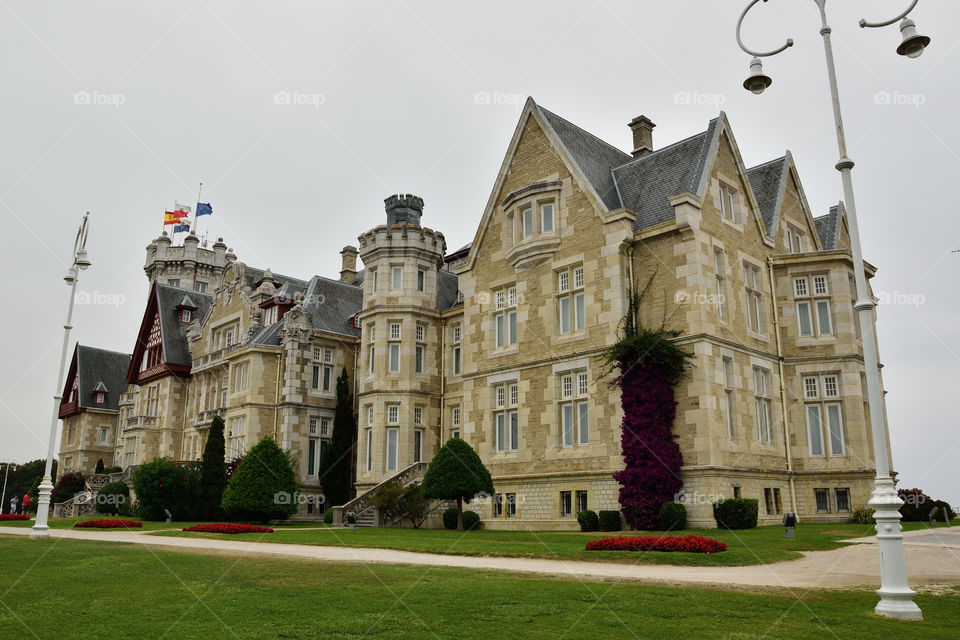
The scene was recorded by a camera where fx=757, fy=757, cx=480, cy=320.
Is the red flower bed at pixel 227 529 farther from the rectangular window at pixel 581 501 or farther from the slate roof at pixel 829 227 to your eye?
the slate roof at pixel 829 227

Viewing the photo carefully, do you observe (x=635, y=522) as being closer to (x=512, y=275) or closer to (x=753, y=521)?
(x=753, y=521)

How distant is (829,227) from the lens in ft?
120

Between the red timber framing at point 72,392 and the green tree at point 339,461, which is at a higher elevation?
the red timber framing at point 72,392

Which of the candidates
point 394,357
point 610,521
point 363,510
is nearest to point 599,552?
point 610,521

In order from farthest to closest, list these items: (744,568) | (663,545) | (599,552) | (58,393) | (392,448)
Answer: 1. (392,448)
2. (58,393)
3. (663,545)
4. (599,552)
5. (744,568)

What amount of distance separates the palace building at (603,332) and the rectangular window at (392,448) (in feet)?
0.23

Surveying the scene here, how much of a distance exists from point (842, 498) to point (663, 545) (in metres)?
14.1

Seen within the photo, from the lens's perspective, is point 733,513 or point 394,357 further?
point 394,357

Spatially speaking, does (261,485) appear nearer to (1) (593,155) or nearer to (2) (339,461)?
(2) (339,461)

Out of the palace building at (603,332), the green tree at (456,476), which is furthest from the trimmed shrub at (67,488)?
the green tree at (456,476)

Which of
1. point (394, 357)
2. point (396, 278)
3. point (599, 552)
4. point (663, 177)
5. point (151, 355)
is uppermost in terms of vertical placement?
point (663, 177)

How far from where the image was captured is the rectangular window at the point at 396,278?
39.0 metres

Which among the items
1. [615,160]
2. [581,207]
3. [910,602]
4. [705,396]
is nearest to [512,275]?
[581,207]

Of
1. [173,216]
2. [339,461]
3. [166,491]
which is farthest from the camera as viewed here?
[173,216]
